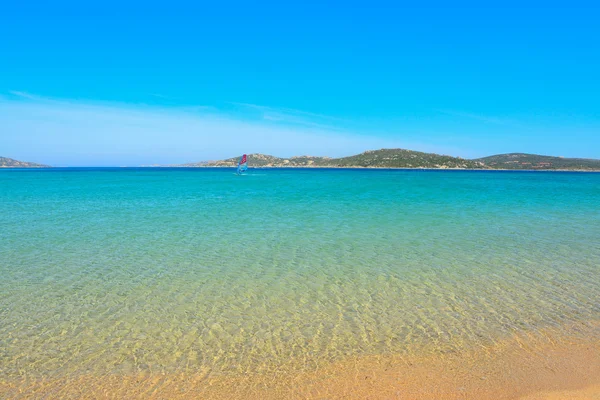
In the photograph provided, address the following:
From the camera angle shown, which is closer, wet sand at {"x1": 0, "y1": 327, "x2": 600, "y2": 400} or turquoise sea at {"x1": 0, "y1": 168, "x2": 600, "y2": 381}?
wet sand at {"x1": 0, "y1": 327, "x2": 600, "y2": 400}

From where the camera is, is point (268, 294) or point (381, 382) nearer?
point (381, 382)

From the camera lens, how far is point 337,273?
10414 millimetres

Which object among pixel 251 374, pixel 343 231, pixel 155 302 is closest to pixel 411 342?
pixel 251 374

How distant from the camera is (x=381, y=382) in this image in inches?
207

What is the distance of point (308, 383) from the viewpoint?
5281 mm

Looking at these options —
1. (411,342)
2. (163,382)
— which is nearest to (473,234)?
(411,342)

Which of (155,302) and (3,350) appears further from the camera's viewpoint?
(155,302)

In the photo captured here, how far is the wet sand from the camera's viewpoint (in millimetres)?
4984

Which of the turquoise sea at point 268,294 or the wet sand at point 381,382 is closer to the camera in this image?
the wet sand at point 381,382

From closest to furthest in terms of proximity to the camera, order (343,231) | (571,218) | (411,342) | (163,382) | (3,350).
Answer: (163,382) < (3,350) < (411,342) < (343,231) < (571,218)

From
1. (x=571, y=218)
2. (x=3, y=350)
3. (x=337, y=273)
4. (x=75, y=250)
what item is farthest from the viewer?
(x=571, y=218)

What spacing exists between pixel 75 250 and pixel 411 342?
11.7 metres

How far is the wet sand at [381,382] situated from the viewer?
4.98 metres

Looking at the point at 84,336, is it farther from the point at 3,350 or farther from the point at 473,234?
the point at 473,234
